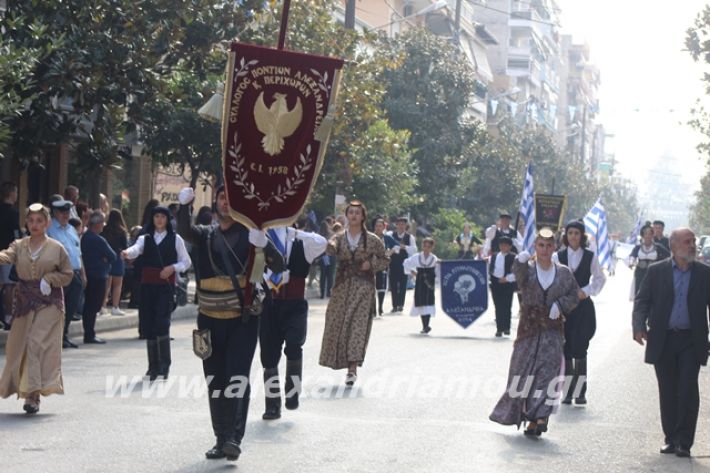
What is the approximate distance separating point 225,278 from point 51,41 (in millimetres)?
10597

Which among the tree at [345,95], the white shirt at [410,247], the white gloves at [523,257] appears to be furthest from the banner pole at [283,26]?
the white shirt at [410,247]

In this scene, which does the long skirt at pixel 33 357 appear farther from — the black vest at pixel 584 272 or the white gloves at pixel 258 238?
the black vest at pixel 584 272

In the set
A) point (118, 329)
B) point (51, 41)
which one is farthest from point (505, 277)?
point (51, 41)

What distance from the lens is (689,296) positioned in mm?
10234

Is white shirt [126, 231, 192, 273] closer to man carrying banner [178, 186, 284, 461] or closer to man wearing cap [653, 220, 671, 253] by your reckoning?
man carrying banner [178, 186, 284, 461]

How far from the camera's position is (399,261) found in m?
26.3

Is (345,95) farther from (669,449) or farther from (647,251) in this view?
(669,449)

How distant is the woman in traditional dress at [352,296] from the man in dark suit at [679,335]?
339 cm

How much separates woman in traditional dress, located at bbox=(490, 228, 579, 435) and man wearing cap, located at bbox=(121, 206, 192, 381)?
12.0 feet

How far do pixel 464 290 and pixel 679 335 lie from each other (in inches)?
437

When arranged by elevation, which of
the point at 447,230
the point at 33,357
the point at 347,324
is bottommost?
the point at 33,357

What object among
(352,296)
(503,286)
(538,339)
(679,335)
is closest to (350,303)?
(352,296)

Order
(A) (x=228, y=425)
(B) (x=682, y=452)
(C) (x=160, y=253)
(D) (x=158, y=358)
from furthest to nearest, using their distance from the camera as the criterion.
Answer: (C) (x=160, y=253)
(D) (x=158, y=358)
(B) (x=682, y=452)
(A) (x=228, y=425)

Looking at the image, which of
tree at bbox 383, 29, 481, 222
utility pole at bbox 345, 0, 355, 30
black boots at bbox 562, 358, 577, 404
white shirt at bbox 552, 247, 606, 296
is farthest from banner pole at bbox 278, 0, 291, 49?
tree at bbox 383, 29, 481, 222
